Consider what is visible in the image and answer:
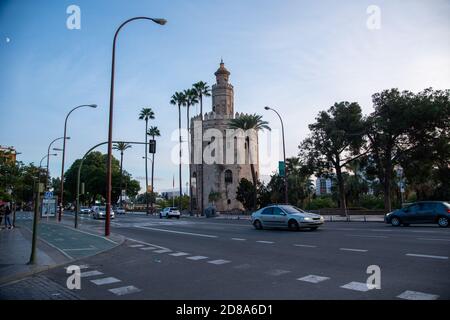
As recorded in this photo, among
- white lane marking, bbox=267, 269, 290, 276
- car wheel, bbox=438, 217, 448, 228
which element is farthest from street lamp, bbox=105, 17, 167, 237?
car wheel, bbox=438, 217, 448, 228

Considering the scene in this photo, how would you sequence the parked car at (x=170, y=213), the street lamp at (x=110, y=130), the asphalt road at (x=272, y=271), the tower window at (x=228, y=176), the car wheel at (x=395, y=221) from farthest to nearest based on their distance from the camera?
the tower window at (x=228, y=176) → the parked car at (x=170, y=213) → the car wheel at (x=395, y=221) → the street lamp at (x=110, y=130) → the asphalt road at (x=272, y=271)

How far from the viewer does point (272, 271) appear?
26.3ft

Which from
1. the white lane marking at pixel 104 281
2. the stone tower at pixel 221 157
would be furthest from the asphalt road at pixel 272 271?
the stone tower at pixel 221 157

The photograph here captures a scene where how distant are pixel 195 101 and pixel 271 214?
4318 centimetres

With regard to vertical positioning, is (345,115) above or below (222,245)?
→ above

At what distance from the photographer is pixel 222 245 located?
13.3 m

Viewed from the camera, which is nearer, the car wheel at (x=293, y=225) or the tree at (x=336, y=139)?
the car wheel at (x=293, y=225)

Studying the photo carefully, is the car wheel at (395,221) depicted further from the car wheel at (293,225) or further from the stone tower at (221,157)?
the stone tower at (221,157)

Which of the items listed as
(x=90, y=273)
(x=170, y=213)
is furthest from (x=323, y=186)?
(x=90, y=273)

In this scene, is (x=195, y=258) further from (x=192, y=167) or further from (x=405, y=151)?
(x=192, y=167)

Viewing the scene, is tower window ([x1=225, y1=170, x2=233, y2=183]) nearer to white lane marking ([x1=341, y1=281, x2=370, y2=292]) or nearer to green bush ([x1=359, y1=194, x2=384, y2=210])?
green bush ([x1=359, y1=194, x2=384, y2=210])

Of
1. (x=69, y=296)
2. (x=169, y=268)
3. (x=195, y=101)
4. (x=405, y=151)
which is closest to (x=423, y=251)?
(x=169, y=268)

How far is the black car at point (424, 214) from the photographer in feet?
60.7
